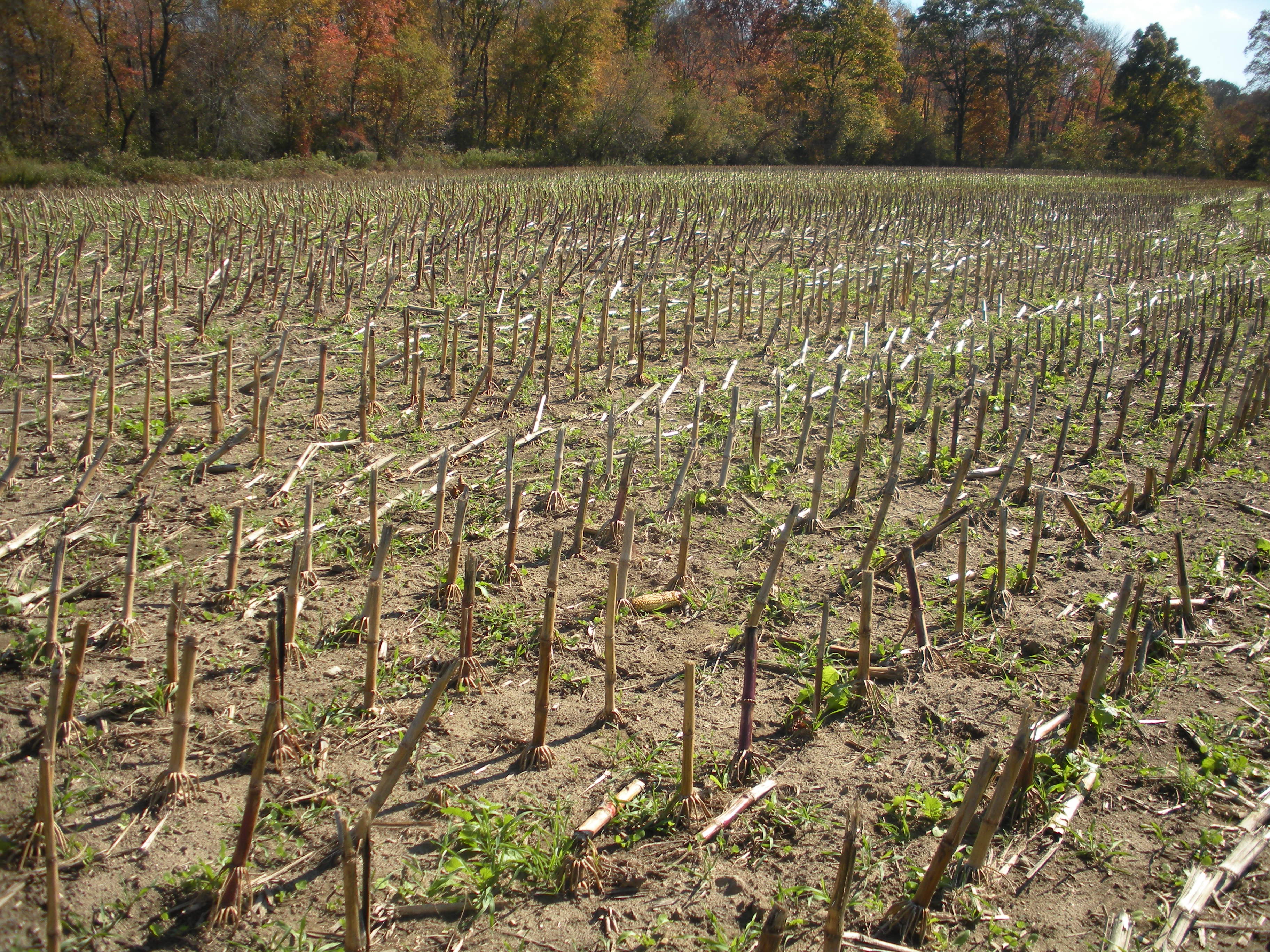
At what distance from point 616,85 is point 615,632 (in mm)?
49015

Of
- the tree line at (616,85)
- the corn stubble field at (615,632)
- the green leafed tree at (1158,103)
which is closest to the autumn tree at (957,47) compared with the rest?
the tree line at (616,85)

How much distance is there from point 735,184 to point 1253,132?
43.1m

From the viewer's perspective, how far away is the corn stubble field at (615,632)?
2.86 metres

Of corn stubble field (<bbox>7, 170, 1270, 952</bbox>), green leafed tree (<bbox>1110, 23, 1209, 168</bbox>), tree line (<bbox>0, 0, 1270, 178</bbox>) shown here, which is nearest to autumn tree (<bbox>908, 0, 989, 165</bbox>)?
tree line (<bbox>0, 0, 1270, 178</bbox>)

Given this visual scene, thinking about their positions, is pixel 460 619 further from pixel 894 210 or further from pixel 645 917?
pixel 894 210

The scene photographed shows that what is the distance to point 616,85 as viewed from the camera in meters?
47.8

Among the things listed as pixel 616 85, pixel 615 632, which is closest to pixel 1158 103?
pixel 616 85

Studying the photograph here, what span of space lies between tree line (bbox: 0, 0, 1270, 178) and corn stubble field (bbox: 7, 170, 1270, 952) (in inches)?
1131

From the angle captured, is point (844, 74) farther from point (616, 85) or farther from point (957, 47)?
point (616, 85)

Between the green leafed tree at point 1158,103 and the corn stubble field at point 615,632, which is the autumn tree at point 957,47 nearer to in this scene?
the green leafed tree at point 1158,103

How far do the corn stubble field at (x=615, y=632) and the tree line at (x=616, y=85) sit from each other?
94.2ft

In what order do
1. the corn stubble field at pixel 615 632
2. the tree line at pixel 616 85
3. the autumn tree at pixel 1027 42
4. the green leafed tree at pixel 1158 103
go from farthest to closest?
the autumn tree at pixel 1027 42, the green leafed tree at pixel 1158 103, the tree line at pixel 616 85, the corn stubble field at pixel 615 632

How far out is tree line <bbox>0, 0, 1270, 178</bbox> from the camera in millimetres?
34156

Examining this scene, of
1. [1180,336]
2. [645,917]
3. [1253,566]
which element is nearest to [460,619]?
[645,917]
